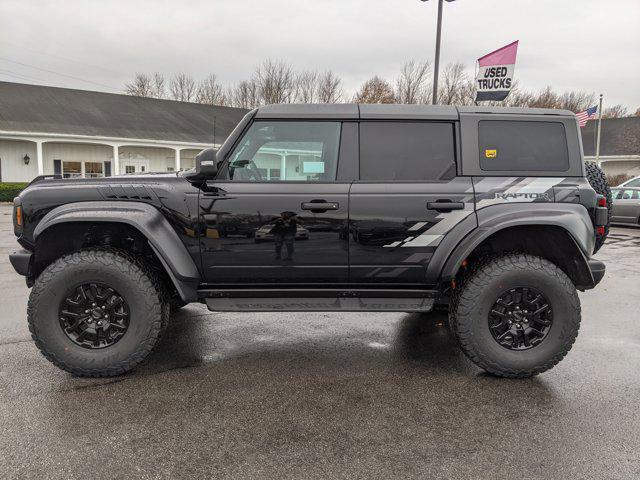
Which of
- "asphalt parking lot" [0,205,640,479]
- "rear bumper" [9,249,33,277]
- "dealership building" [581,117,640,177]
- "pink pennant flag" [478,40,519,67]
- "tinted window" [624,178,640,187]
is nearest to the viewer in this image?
"asphalt parking lot" [0,205,640,479]

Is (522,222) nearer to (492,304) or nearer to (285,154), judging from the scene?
(492,304)

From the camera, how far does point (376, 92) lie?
154 feet

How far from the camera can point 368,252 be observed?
3.49m

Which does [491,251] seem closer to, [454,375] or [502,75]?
[454,375]

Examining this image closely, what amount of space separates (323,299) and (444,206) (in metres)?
1.11

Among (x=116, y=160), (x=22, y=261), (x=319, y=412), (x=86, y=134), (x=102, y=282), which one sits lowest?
(x=319, y=412)

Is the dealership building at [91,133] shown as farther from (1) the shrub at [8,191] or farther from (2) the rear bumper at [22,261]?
(2) the rear bumper at [22,261]

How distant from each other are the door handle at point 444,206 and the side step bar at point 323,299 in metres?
0.62

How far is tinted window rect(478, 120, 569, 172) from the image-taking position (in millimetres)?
3553

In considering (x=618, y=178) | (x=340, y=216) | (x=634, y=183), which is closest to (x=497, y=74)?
(x=634, y=183)

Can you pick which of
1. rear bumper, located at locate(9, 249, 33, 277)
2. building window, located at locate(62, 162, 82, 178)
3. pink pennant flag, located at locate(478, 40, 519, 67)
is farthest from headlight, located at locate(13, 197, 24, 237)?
building window, located at locate(62, 162, 82, 178)

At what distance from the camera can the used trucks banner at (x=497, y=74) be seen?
10.6 m

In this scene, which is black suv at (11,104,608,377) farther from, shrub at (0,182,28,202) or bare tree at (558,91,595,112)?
bare tree at (558,91,595,112)

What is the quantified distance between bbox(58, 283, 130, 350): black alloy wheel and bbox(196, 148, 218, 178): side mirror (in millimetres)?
1051
